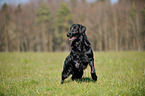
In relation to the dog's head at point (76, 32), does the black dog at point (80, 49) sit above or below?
below

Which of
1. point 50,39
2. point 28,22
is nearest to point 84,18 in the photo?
point 50,39

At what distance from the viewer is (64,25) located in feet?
163

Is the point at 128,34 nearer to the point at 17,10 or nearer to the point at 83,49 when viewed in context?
the point at 17,10

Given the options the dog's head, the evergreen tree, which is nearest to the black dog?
the dog's head

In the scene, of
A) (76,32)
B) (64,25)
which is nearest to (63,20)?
(64,25)

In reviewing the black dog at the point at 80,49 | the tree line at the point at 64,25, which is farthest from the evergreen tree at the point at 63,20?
the black dog at the point at 80,49

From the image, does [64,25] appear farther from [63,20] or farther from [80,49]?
[80,49]

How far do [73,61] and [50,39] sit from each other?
5138cm

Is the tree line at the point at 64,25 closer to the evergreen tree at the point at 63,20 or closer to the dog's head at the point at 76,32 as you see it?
the evergreen tree at the point at 63,20

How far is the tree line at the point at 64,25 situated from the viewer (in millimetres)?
41156

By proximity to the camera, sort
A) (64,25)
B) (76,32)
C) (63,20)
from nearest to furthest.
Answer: (76,32)
(64,25)
(63,20)

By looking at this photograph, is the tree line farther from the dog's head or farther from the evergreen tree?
the dog's head

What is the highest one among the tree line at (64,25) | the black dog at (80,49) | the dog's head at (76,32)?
the tree line at (64,25)

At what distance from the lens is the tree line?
4116 cm
